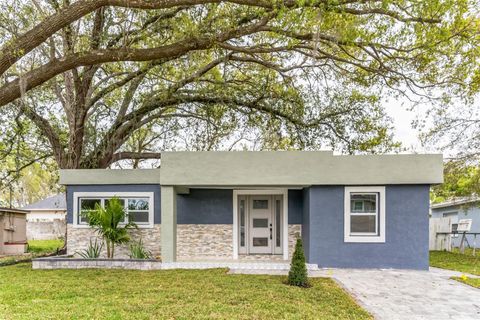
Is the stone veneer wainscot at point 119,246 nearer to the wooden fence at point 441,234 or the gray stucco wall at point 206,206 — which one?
the gray stucco wall at point 206,206

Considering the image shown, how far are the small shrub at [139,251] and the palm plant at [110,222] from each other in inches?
13.6

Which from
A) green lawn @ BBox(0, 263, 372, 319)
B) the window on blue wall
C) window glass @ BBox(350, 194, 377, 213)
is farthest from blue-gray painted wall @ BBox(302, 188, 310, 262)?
the window on blue wall

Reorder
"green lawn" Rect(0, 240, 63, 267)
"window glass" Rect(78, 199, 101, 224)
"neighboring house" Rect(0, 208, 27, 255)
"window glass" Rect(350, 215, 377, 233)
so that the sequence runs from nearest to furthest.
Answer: "window glass" Rect(350, 215, 377, 233) → "window glass" Rect(78, 199, 101, 224) → "green lawn" Rect(0, 240, 63, 267) → "neighboring house" Rect(0, 208, 27, 255)

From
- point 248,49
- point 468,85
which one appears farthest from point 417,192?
point 248,49

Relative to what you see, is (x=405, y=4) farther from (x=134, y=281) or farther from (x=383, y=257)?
(x=134, y=281)

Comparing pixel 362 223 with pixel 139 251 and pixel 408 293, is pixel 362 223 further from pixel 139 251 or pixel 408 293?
pixel 139 251

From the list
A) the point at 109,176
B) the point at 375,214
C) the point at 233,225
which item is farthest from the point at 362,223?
the point at 109,176

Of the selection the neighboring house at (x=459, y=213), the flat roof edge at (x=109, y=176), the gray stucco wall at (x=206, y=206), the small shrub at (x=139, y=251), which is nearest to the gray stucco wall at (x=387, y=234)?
the gray stucco wall at (x=206, y=206)

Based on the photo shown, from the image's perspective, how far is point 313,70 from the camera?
40.4 feet

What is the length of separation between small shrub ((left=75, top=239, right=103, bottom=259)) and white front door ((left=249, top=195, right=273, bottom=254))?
480 cm

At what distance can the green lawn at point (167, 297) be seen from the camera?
19.2 ft

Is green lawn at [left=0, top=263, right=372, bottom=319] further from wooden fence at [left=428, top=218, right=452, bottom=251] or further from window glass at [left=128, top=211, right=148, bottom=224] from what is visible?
wooden fence at [left=428, top=218, right=452, bottom=251]

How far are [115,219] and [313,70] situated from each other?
7.83 m

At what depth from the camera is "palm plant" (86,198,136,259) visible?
10.7m
